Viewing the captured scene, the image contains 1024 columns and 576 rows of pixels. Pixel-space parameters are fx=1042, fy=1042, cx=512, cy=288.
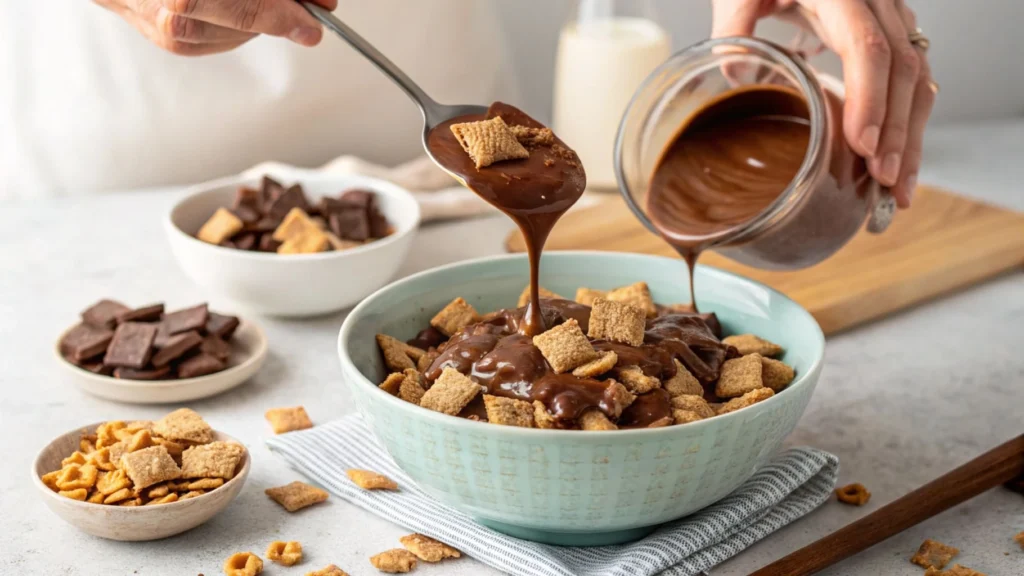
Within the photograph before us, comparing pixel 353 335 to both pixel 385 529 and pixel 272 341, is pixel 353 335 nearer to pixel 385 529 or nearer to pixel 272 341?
pixel 385 529

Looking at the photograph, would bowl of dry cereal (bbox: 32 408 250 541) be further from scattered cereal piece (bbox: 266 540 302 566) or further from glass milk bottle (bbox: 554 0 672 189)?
glass milk bottle (bbox: 554 0 672 189)

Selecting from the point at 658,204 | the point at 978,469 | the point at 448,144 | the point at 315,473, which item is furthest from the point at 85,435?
the point at 978,469

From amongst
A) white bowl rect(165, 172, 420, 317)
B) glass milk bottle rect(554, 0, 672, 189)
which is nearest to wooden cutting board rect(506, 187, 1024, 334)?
glass milk bottle rect(554, 0, 672, 189)

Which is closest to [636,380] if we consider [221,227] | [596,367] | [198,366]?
[596,367]

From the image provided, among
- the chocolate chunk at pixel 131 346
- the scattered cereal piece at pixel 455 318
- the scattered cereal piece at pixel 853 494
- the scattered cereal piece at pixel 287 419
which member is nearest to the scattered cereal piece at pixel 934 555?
the scattered cereal piece at pixel 853 494

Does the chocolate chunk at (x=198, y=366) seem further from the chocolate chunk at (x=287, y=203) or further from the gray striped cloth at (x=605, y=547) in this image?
the chocolate chunk at (x=287, y=203)

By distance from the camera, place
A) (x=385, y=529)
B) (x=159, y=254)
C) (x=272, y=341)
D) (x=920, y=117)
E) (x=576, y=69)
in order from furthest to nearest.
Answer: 1. (x=576, y=69)
2. (x=159, y=254)
3. (x=272, y=341)
4. (x=920, y=117)
5. (x=385, y=529)

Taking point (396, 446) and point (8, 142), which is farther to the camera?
point (8, 142)

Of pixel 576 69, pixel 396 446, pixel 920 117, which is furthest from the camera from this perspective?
pixel 576 69
